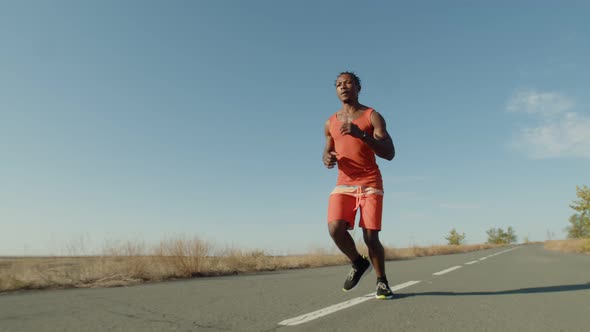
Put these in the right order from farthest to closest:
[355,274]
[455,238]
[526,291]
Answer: [455,238] < [526,291] < [355,274]

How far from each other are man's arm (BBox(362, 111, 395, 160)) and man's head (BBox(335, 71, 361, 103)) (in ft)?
1.16

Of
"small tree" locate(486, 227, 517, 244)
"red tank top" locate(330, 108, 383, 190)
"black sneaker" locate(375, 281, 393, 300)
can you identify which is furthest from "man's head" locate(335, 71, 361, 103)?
"small tree" locate(486, 227, 517, 244)

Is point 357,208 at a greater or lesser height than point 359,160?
lesser

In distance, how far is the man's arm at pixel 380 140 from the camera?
373cm

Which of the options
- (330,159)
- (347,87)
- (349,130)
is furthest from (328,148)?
(349,130)

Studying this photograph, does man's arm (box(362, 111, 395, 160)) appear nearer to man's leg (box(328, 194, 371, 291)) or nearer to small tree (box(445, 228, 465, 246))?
man's leg (box(328, 194, 371, 291))

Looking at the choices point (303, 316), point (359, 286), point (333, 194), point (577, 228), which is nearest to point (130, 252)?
point (359, 286)

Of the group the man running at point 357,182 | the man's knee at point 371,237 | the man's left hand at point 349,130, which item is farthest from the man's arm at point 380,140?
the man's knee at point 371,237

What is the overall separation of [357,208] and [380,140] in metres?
0.78

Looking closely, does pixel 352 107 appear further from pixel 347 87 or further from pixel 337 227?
pixel 337 227

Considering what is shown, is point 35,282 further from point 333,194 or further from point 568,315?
point 568,315

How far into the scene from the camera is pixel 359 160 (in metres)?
4.13

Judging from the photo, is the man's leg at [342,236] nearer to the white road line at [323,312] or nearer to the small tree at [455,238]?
the white road line at [323,312]

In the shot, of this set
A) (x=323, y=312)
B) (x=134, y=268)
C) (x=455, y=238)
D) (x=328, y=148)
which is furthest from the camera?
(x=455, y=238)
